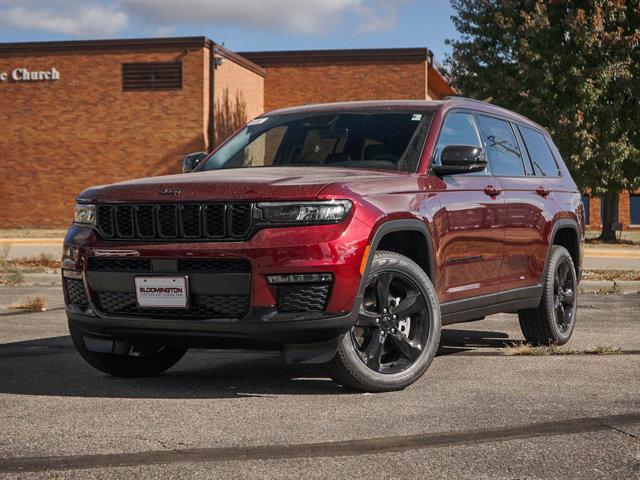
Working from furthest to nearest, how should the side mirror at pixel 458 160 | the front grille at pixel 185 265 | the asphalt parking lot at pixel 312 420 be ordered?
1. the side mirror at pixel 458 160
2. the front grille at pixel 185 265
3. the asphalt parking lot at pixel 312 420

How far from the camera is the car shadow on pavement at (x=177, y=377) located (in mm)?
6418

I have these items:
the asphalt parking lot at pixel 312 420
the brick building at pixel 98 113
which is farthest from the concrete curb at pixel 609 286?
the brick building at pixel 98 113

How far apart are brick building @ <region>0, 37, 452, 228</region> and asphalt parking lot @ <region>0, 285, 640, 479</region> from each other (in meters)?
28.6

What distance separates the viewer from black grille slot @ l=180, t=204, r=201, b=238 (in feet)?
19.8

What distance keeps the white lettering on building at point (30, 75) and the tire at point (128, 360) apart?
3101cm

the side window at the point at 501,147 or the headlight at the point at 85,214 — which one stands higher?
the side window at the point at 501,147

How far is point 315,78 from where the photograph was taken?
4100 centimetres

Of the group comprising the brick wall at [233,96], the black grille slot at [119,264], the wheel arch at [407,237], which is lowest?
the black grille slot at [119,264]

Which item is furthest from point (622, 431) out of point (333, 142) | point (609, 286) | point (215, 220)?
point (609, 286)

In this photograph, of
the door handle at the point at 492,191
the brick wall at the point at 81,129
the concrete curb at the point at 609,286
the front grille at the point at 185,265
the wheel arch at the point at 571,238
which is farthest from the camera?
the brick wall at the point at 81,129

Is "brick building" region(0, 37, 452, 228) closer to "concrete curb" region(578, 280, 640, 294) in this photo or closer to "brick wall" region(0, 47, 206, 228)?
"brick wall" region(0, 47, 206, 228)

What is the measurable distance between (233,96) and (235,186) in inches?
1308

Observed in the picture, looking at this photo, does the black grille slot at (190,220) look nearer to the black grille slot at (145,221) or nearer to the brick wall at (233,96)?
the black grille slot at (145,221)

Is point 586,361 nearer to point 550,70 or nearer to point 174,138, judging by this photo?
point 550,70
